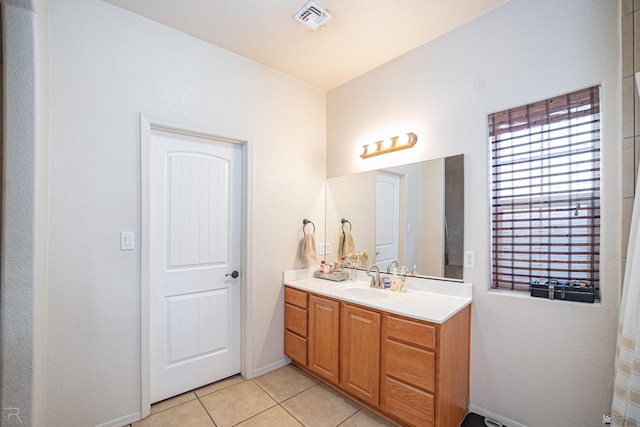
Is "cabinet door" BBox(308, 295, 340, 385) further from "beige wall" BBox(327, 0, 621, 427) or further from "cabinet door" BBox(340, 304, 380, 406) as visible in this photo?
"beige wall" BBox(327, 0, 621, 427)

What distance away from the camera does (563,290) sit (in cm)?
162

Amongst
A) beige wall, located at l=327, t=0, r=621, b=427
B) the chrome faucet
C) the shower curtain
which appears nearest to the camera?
the shower curtain

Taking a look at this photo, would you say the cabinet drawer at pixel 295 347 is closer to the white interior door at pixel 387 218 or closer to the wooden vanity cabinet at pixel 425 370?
the wooden vanity cabinet at pixel 425 370

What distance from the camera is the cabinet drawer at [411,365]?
1.61 m

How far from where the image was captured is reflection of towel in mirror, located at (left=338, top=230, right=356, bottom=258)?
2807mm

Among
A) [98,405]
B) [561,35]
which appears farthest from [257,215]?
[561,35]

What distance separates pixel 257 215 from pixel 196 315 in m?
0.96

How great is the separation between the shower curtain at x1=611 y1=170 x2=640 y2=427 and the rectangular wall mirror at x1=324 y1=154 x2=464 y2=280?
85cm

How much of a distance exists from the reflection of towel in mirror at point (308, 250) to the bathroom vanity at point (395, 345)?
342mm

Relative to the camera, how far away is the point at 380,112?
8.50ft

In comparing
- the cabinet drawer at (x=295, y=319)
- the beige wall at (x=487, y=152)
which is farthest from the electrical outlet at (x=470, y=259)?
the cabinet drawer at (x=295, y=319)

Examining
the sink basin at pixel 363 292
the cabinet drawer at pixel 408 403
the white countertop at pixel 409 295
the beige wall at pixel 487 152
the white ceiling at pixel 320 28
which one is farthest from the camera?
the sink basin at pixel 363 292

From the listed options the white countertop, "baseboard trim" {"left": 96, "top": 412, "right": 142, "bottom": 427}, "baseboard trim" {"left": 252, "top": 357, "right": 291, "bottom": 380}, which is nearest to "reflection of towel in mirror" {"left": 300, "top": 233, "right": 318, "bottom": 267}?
the white countertop

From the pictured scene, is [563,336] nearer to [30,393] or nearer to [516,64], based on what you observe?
[516,64]
